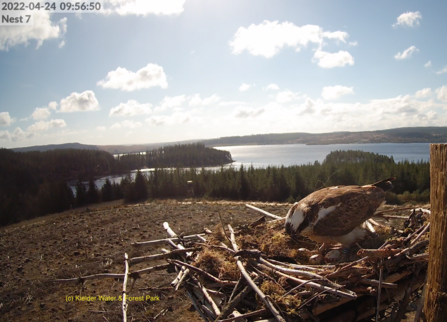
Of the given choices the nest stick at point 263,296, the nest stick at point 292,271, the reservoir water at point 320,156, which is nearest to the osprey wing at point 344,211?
the nest stick at point 292,271

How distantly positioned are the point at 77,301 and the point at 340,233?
7870mm

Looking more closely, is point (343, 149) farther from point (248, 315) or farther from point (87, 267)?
point (248, 315)

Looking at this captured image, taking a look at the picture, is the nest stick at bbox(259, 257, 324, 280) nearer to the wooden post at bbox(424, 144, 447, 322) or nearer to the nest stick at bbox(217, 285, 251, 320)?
the nest stick at bbox(217, 285, 251, 320)

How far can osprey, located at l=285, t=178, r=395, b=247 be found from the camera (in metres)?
3.63

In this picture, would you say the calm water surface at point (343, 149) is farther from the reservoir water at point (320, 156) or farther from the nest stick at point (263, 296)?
the nest stick at point (263, 296)

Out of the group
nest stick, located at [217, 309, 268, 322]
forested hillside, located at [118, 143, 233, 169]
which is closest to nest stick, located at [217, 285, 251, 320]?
nest stick, located at [217, 309, 268, 322]

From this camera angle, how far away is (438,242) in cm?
204

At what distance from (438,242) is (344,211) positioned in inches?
63.6

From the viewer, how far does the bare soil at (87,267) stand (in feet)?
23.6

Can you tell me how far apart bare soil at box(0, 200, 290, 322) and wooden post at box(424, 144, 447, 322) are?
2.38 m

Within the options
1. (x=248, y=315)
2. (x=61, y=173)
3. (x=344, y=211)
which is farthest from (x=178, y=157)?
(x=248, y=315)

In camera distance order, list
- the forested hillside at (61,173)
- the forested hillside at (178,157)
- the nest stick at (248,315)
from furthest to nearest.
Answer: the forested hillside at (178,157) < the forested hillside at (61,173) < the nest stick at (248,315)

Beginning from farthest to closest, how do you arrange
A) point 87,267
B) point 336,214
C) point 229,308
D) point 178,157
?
point 178,157 < point 87,267 < point 336,214 < point 229,308

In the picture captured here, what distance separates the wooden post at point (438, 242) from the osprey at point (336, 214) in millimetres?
1529
